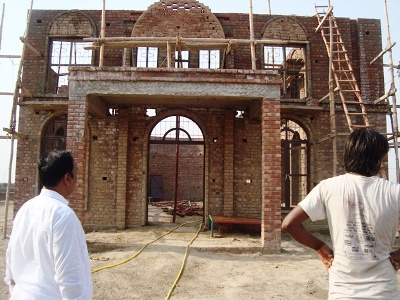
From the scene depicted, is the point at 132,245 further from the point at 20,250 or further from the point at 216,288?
the point at 20,250

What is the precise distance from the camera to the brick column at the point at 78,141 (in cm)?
717

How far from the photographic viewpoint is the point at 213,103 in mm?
9258

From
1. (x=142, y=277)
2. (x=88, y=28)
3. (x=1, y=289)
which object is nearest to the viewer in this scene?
(x=1, y=289)

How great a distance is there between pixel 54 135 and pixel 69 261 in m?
9.89

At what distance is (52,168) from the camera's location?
2047mm

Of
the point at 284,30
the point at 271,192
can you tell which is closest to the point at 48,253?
the point at 271,192

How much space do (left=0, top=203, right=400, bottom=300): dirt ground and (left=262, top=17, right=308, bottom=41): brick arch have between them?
6.54m

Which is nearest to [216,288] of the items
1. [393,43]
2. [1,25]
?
[393,43]

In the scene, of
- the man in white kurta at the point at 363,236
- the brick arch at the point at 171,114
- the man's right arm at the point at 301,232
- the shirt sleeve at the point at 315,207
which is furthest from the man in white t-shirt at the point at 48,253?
the brick arch at the point at 171,114

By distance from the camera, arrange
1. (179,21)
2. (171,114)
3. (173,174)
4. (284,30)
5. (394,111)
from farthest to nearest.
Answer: (173,174), (284,30), (179,21), (171,114), (394,111)

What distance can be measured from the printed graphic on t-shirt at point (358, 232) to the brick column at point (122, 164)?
8.53 meters

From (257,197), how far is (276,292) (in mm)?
4966

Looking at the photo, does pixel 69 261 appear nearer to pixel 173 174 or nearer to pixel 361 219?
pixel 361 219

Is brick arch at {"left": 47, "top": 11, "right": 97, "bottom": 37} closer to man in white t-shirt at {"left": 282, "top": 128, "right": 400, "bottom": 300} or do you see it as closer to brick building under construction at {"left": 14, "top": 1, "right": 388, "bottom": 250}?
brick building under construction at {"left": 14, "top": 1, "right": 388, "bottom": 250}
